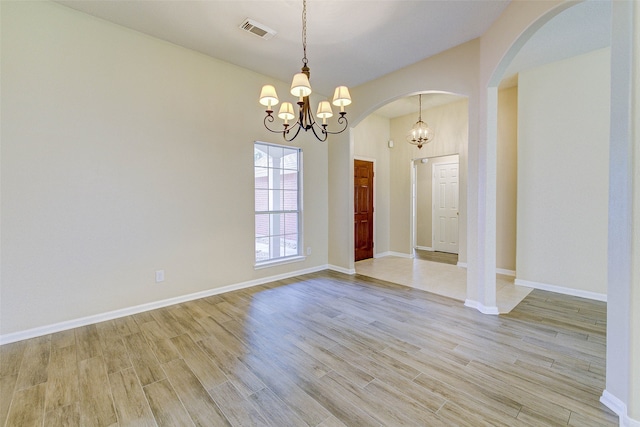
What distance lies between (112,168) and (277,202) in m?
2.19

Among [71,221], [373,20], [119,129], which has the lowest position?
[71,221]

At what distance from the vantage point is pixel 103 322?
2.84 meters

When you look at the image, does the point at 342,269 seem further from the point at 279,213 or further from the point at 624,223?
the point at 624,223

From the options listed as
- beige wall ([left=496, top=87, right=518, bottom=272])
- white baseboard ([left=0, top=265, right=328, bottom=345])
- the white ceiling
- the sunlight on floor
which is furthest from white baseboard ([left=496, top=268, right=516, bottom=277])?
white baseboard ([left=0, top=265, right=328, bottom=345])

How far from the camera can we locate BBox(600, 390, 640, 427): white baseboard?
1473 millimetres

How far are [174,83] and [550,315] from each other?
5.17 meters

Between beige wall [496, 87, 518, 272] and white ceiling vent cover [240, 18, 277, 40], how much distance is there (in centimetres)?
403

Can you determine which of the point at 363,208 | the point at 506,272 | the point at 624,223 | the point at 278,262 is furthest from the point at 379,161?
the point at 624,223

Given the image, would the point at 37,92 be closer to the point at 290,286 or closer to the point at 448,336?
the point at 290,286

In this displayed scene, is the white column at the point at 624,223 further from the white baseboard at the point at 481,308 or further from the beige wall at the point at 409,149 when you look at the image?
the beige wall at the point at 409,149

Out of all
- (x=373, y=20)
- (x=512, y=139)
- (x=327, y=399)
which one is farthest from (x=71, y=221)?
(x=512, y=139)

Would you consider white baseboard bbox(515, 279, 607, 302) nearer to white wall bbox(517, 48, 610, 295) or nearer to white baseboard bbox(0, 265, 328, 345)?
white wall bbox(517, 48, 610, 295)

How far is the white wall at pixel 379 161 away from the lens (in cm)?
597

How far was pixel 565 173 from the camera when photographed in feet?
11.9
